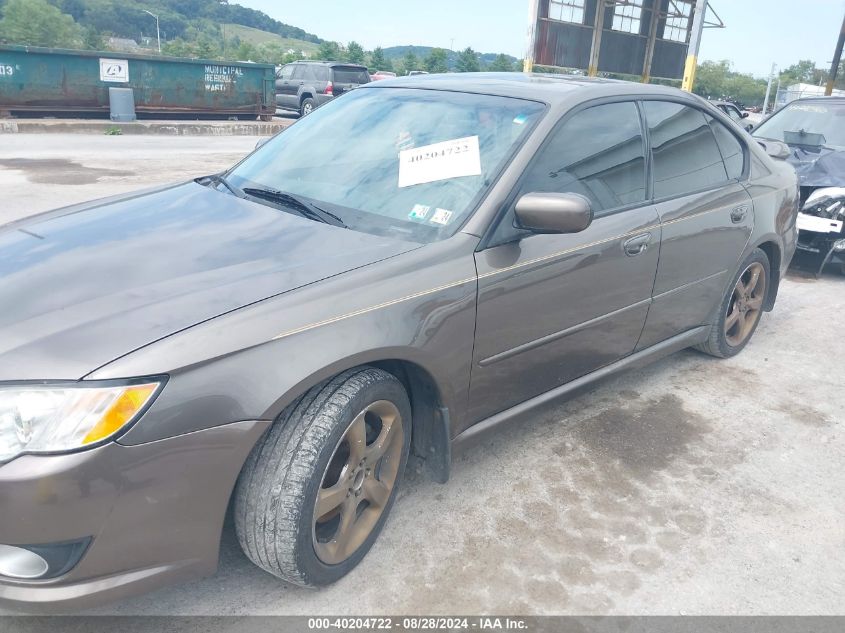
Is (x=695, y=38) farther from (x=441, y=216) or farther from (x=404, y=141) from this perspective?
(x=441, y=216)

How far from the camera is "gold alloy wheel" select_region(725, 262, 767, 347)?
4.23m

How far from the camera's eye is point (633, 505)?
2842 millimetres

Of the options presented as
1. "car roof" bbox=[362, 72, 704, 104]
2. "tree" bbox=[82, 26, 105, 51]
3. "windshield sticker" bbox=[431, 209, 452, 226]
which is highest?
"tree" bbox=[82, 26, 105, 51]

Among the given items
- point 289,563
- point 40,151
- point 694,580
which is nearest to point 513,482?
point 694,580

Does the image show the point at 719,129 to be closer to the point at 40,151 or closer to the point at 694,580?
the point at 694,580

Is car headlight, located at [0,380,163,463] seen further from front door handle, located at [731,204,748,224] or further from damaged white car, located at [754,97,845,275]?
damaged white car, located at [754,97,845,275]

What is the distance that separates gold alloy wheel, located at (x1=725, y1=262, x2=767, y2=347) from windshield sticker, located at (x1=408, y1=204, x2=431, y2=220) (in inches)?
93.3

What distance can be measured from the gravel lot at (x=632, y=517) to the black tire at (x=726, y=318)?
98 millimetres

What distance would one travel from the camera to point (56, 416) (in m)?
1.67

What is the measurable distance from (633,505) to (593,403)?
3.03 feet

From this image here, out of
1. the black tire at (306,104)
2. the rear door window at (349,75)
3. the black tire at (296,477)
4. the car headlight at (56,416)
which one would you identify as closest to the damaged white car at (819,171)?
the black tire at (296,477)

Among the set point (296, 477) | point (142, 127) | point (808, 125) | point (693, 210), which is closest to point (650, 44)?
point (142, 127)

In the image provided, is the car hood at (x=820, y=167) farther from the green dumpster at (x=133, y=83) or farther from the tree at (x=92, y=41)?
the tree at (x=92, y=41)

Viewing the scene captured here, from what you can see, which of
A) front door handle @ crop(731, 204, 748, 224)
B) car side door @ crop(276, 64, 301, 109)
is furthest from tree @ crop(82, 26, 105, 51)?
front door handle @ crop(731, 204, 748, 224)
